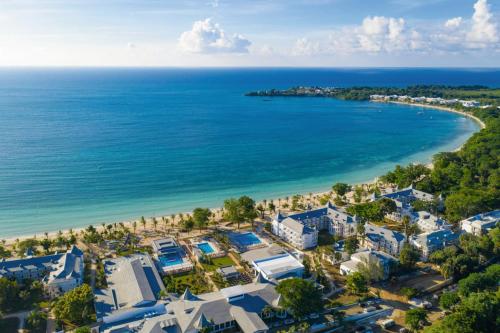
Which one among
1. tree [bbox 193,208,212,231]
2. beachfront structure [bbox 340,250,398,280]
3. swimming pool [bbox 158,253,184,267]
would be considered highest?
tree [bbox 193,208,212,231]

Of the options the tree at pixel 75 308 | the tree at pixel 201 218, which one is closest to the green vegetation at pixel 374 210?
the tree at pixel 201 218

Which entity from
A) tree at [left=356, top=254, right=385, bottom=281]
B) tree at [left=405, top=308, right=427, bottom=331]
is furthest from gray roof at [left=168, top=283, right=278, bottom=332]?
tree at [left=405, top=308, right=427, bottom=331]

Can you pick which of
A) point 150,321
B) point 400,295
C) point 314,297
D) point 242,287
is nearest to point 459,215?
point 400,295

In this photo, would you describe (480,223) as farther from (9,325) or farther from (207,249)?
(9,325)

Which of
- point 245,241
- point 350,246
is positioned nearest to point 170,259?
point 245,241

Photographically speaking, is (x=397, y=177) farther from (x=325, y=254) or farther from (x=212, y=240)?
(x=212, y=240)

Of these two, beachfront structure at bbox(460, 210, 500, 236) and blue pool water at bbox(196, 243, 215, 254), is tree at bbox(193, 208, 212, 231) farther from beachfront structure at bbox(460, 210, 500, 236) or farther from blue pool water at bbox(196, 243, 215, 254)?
Result: beachfront structure at bbox(460, 210, 500, 236)

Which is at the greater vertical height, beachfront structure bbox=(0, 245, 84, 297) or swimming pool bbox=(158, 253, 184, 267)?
beachfront structure bbox=(0, 245, 84, 297)
